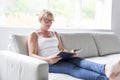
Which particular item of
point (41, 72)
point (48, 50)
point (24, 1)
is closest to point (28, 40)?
point (48, 50)

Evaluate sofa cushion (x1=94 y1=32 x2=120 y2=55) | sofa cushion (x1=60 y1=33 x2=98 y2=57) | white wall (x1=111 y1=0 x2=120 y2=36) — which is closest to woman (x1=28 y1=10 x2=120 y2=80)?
sofa cushion (x1=60 y1=33 x2=98 y2=57)

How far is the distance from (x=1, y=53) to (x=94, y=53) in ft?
4.44

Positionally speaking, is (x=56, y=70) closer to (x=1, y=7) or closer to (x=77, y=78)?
(x=77, y=78)

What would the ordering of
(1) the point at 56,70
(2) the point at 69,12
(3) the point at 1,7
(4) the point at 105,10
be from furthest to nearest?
1. (4) the point at 105,10
2. (2) the point at 69,12
3. (3) the point at 1,7
4. (1) the point at 56,70

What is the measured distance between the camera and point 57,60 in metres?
2.17

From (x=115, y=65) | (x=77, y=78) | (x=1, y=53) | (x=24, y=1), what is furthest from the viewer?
(x=24, y=1)

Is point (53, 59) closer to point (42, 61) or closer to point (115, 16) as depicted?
point (42, 61)

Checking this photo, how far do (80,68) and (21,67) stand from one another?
58 centimetres

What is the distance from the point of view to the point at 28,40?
242cm

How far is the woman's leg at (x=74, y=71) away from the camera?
1.84 m

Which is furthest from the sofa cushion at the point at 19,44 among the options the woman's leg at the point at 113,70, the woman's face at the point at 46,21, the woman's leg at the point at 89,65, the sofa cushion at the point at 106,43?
the sofa cushion at the point at 106,43

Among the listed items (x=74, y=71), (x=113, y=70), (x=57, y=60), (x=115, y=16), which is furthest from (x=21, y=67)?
(x=115, y=16)

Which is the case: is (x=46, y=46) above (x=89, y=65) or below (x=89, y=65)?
above

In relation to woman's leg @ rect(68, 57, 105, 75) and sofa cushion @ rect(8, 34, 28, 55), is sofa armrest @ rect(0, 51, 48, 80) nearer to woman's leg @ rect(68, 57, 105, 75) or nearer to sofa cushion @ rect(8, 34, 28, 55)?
sofa cushion @ rect(8, 34, 28, 55)
